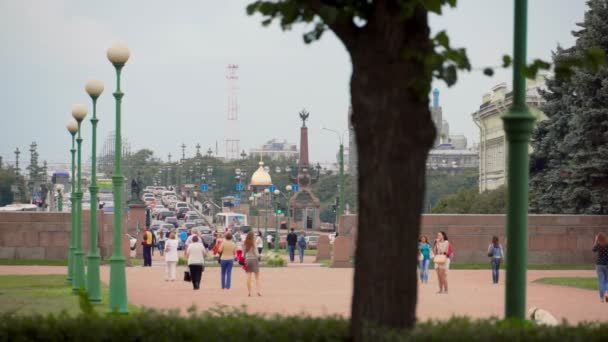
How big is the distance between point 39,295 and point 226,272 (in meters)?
5.57

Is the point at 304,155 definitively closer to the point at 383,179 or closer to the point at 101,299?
the point at 101,299

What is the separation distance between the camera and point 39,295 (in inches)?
1048

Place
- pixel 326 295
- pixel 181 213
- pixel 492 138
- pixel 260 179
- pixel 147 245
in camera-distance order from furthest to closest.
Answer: pixel 181 213 < pixel 260 179 < pixel 492 138 < pixel 147 245 < pixel 326 295

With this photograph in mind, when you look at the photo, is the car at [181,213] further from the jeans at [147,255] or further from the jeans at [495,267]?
the jeans at [495,267]

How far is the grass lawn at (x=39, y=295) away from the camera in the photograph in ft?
72.4

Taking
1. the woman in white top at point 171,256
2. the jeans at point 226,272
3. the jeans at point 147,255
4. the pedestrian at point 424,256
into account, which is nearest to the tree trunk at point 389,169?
the jeans at point 226,272

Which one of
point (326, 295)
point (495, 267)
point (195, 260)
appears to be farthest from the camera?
point (495, 267)

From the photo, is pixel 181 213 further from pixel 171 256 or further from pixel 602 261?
pixel 602 261

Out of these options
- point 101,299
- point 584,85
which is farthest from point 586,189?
point 101,299

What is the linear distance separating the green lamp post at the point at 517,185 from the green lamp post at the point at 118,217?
36.0 ft

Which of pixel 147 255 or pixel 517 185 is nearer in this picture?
pixel 517 185

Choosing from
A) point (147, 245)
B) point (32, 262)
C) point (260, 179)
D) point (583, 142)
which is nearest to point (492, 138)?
point (260, 179)

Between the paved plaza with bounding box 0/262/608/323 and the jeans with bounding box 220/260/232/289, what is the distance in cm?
20

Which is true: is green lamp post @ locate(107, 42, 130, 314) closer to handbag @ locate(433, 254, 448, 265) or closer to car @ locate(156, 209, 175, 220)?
handbag @ locate(433, 254, 448, 265)
